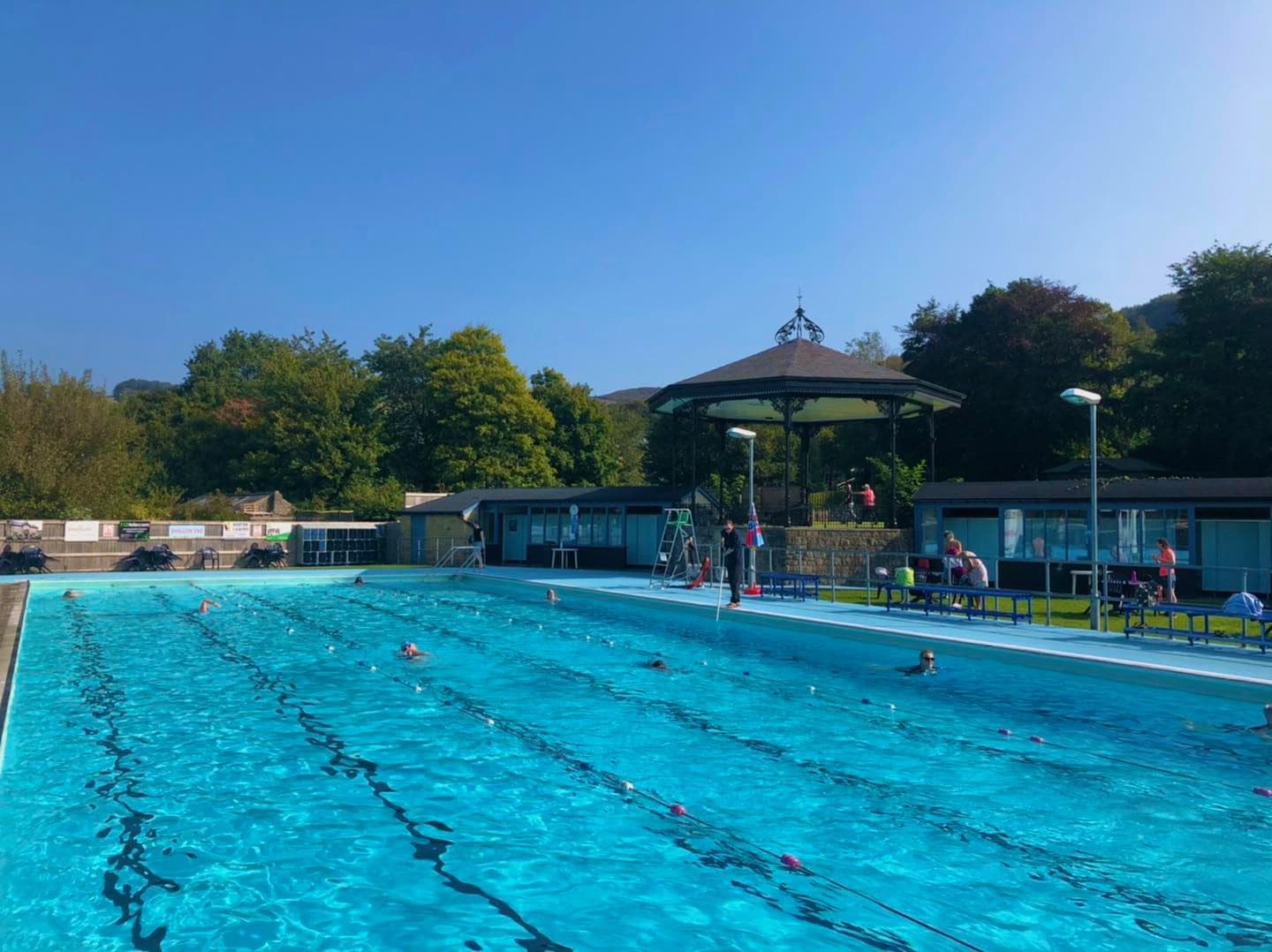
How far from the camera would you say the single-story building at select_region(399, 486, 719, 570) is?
27.2m

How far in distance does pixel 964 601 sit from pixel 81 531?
25.0m

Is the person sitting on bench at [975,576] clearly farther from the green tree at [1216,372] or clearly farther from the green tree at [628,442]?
the green tree at [628,442]

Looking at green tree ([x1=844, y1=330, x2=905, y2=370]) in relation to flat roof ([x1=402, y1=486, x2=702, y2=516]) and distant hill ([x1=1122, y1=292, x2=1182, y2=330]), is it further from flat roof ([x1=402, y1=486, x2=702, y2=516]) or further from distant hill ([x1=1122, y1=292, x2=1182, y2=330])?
distant hill ([x1=1122, y1=292, x2=1182, y2=330])

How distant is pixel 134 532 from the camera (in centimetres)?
2803

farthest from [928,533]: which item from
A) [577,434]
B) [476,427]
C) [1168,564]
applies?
[577,434]

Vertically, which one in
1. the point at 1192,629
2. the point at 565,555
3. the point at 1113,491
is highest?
the point at 1113,491

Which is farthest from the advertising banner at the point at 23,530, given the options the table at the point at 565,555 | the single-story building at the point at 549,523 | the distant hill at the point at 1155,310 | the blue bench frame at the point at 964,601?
the distant hill at the point at 1155,310

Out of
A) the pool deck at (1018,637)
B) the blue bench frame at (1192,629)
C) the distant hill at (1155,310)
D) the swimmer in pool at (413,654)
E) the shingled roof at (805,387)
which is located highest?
the distant hill at (1155,310)

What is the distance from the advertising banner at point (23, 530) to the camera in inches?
1029

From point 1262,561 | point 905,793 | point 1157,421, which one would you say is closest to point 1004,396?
point 1157,421

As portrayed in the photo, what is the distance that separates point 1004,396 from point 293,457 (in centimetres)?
3257

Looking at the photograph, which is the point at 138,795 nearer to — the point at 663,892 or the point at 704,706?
the point at 663,892

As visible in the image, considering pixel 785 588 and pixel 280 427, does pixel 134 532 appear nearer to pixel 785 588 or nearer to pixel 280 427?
pixel 280 427

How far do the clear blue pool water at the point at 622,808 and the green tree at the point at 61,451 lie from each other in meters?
19.3
